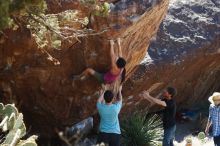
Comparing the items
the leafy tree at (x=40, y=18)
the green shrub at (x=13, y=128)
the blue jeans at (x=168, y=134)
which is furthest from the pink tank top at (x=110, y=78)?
the green shrub at (x=13, y=128)

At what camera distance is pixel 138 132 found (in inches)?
492

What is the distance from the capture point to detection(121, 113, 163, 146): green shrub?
492 inches

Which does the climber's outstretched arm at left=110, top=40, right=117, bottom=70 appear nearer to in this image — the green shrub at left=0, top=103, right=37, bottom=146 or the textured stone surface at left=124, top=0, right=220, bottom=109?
the green shrub at left=0, top=103, right=37, bottom=146

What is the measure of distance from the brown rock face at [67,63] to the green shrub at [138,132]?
1623mm

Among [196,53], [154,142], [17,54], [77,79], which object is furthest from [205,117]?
[17,54]

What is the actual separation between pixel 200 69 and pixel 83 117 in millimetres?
5101

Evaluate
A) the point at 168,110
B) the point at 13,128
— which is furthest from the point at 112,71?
the point at 13,128

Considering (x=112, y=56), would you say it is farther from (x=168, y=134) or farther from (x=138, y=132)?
(x=138, y=132)

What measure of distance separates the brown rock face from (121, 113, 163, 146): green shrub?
1.62m

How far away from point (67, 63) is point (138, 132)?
323 centimetres

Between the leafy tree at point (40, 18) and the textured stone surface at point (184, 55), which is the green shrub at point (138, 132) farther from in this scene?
the leafy tree at point (40, 18)

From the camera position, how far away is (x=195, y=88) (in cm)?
1598

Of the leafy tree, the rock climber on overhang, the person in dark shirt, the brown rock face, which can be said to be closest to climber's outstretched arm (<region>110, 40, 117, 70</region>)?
the rock climber on overhang

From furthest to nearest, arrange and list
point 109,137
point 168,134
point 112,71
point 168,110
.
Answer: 1. point 168,134
2. point 168,110
3. point 112,71
4. point 109,137
